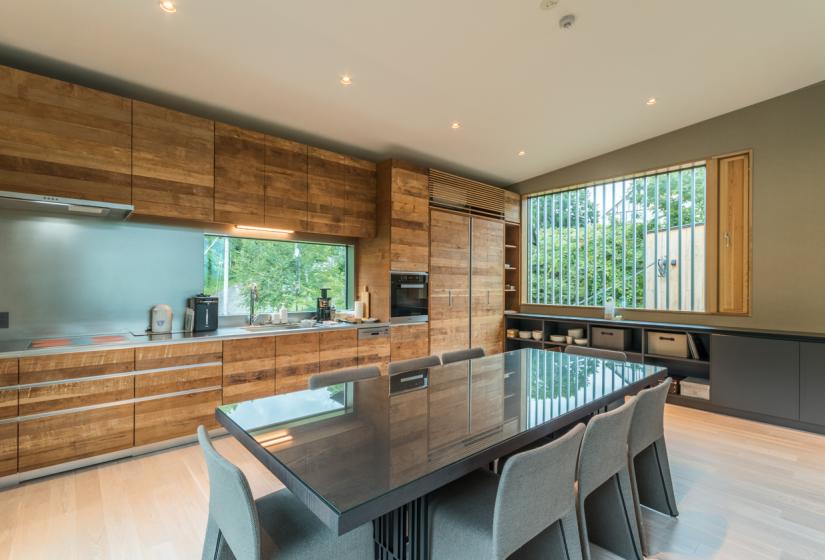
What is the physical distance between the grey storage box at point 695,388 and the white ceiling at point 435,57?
289 centimetres

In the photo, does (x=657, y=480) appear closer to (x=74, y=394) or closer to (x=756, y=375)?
(x=756, y=375)

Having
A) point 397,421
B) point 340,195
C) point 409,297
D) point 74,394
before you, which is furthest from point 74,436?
point 409,297

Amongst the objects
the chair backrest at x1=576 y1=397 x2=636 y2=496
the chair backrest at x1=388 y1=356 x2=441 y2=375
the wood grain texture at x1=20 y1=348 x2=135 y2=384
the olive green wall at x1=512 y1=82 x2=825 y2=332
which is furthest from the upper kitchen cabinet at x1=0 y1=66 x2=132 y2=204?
the olive green wall at x1=512 y1=82 x2=825 y2=332

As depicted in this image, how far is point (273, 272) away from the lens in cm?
407

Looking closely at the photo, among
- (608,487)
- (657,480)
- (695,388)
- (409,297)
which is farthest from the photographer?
(409,297)

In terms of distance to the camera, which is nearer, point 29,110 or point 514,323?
point 29,110

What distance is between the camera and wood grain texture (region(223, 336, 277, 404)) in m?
3.12

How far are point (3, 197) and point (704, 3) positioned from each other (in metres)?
4.79

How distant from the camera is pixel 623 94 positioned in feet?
12.0

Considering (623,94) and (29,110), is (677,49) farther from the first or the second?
(29,110)

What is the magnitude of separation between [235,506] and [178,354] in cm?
225

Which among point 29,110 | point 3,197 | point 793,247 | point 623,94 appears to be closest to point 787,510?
point 793,247

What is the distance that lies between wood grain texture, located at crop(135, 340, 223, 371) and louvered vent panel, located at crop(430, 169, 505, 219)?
2.87 meters

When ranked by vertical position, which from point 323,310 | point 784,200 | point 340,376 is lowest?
point 340,376
